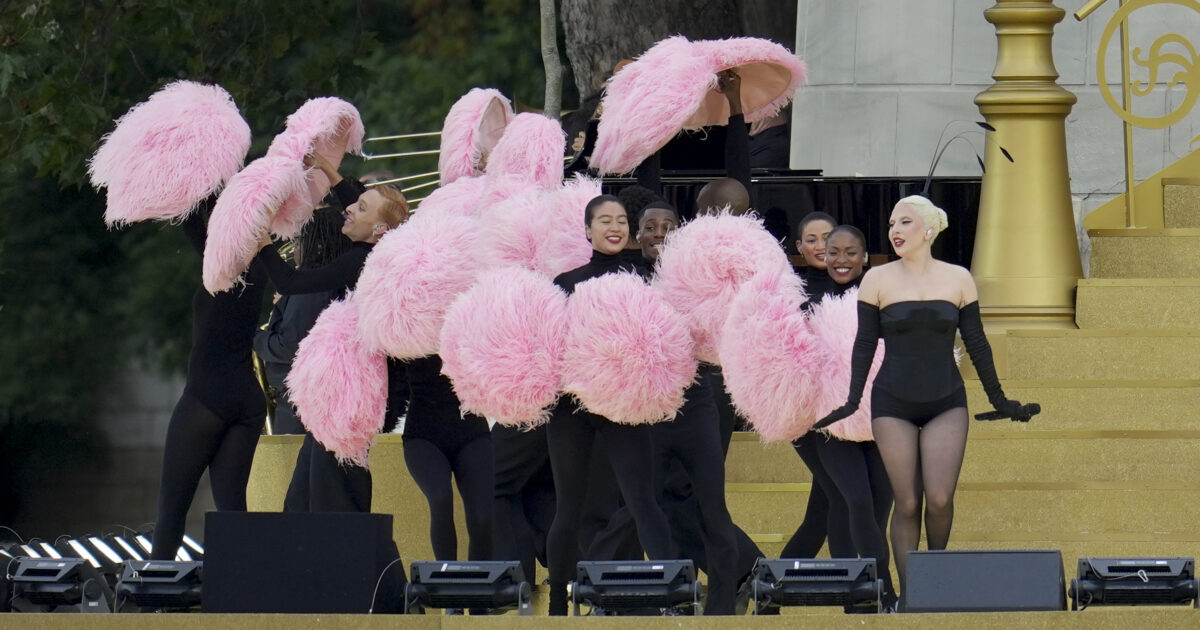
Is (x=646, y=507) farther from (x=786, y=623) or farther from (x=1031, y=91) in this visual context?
(x=1031, y=91)

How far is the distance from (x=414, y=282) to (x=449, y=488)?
2.53 feet

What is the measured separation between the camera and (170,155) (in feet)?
29.1

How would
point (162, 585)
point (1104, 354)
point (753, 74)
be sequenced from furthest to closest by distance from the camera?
point (1104, 354) → point (753, 74) → point (162, 585)

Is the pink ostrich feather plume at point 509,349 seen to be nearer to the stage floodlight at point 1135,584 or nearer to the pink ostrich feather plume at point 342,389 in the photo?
the pink ostrich feather plume at point 342,389

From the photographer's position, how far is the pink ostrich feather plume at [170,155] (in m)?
8.83

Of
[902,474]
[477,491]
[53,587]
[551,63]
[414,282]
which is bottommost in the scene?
[53,587]

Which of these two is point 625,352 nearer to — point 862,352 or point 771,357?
point 771,357

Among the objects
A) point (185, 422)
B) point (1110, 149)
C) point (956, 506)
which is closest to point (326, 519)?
point (185, 422)

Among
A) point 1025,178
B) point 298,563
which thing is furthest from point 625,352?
point 1025,178

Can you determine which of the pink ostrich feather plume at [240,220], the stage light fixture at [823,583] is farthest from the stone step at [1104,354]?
the pink ostrich feather plume at [240,220]

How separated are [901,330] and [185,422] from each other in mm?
2607

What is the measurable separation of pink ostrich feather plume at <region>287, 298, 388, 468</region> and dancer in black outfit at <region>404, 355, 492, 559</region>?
21 cm

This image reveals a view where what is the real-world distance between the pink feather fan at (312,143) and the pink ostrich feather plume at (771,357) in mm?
1724

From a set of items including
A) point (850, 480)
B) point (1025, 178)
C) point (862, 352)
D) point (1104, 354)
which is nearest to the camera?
point (862, 352)
